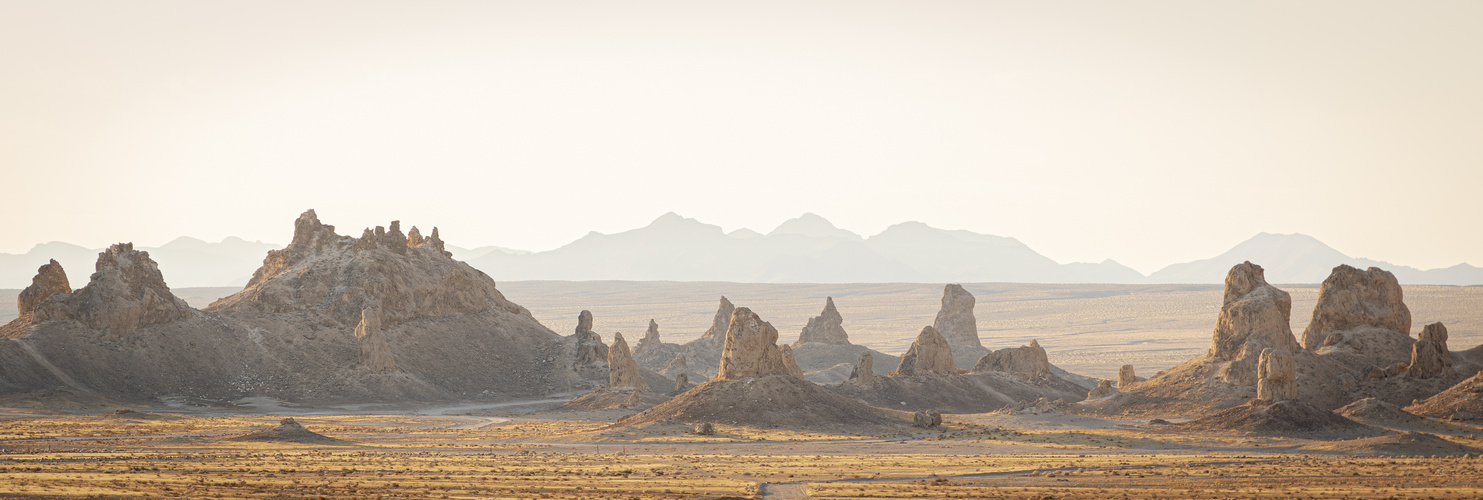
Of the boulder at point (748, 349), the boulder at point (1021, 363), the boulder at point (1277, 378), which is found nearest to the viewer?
the boulder at point (1277, 378)

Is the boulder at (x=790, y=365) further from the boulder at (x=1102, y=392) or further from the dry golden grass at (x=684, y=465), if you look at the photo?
the boulder at (x=1102, y=392)

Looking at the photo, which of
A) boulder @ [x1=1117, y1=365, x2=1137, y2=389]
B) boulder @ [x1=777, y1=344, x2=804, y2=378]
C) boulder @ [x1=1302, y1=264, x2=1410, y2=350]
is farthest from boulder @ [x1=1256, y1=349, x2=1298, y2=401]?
boulder @ [x1=777, y1=344, x2=804, y2=378]

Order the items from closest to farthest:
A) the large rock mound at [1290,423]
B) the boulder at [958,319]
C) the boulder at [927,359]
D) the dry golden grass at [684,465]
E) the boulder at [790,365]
A: the dry golden grass at [684,465] < the large rock mound at [1290,423] < the boulder at [790,365] < the boulder at [927,359] < the boulder at [958,319]

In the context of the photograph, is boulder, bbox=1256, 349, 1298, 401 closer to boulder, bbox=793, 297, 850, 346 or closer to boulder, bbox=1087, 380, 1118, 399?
boulder, bbox=1087, 380, 1118, 399

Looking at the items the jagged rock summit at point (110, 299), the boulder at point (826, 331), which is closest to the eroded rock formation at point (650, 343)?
the boulder at point (826, 331)

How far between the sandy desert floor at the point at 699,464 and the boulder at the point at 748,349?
5.46 metres

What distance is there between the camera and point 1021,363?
94812 millimetres

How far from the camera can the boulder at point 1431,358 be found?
68.5 metres

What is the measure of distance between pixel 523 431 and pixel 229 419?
61.9ft

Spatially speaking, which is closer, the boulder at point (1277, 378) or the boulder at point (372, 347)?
the boulder at point (1277, 378)

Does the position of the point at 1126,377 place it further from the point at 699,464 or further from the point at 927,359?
the point at 699,464

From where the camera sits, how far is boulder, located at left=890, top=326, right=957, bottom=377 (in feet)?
294

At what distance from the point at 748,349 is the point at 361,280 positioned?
153 ft

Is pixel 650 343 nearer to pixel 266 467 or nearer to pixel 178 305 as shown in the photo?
pixel 178 305
